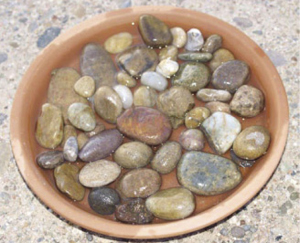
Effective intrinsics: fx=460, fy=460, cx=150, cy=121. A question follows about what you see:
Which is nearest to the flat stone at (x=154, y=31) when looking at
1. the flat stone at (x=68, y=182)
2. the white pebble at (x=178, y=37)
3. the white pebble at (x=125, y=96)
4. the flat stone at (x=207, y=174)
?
the white pebble at (x=178, y=37)

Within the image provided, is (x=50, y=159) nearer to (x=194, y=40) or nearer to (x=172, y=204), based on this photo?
(x=172, y=204)

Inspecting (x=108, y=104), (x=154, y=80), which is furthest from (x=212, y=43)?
(x=108, y=104)

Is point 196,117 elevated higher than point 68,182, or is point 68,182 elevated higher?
point 196,117

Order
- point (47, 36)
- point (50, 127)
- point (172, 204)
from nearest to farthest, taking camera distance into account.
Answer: point (172, 204), point (50, 127), point (47, 36)

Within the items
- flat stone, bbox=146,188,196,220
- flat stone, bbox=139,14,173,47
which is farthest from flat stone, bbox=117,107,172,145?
flat stone, bbox=139,14,173,47

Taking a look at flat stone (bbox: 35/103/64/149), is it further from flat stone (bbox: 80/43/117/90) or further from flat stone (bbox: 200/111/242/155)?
flat stone (bbox: 200/111/242/155)

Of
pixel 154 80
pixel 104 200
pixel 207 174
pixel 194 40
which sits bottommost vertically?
pixel 104 200

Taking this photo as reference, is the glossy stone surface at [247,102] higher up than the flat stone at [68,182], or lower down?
higher up

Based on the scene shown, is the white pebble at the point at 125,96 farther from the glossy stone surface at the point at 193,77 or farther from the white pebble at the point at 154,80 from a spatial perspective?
the glossy stone surface at the point at 193,77
